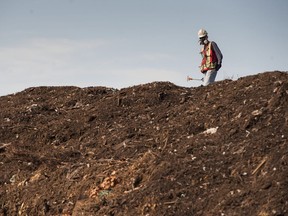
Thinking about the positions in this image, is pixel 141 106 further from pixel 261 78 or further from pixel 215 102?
pixel 261 78

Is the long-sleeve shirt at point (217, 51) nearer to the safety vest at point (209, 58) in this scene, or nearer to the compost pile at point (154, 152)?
the safety vest at point (209, 58)

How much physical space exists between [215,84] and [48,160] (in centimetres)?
344

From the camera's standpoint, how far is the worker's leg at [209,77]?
11.3m

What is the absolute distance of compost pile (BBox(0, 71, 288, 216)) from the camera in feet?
22.0

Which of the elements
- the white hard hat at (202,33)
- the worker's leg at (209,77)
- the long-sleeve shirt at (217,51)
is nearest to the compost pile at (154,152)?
the worker's leg at (209,77)

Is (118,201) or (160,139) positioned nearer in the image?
(118,201)

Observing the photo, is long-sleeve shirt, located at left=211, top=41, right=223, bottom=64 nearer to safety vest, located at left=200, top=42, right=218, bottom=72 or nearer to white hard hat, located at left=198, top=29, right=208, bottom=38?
safety vest, located at left=200, top=42, right=218, bottom=72

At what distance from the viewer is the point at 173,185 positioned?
7.07 m

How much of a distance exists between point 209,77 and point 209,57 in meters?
0.41

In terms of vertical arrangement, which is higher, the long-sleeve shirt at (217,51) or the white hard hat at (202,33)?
the white hard hat at (202,33)

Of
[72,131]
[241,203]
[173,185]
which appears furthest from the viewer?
[72,131]

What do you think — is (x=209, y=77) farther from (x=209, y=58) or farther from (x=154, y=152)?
(x=154, y=152)

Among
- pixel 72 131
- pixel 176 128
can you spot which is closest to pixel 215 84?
pixel 176 128

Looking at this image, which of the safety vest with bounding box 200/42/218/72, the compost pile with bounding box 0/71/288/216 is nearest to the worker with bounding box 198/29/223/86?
the safety vest with bounding box 200/42/218/72
